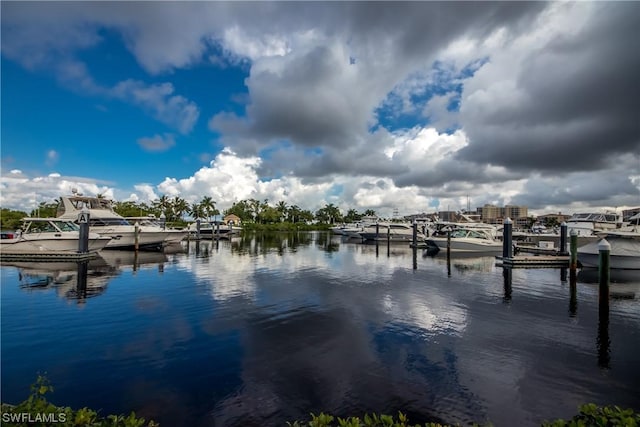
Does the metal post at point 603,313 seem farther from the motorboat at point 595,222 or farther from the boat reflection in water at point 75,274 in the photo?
the motorboat at point 595,222

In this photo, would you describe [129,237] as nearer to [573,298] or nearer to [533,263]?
[573,298]

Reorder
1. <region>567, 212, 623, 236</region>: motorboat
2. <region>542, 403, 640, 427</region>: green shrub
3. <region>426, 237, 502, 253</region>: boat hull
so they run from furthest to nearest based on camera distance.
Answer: <region>567, 212, 623, 236</region>: motorboat, <region>426, 237, 502, 253</region>: boat hull, <region>542, 403, 640, 427</region>: green shrub

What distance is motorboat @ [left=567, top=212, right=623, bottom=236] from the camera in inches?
1478

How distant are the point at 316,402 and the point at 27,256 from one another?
29.8 metres

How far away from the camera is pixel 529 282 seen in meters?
19.6

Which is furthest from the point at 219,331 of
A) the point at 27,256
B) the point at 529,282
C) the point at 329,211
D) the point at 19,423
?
the point at 329,211

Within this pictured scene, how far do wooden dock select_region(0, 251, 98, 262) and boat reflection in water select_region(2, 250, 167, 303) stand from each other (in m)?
0.47

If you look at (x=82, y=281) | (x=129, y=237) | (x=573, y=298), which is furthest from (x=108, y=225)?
(x=573, y=298)

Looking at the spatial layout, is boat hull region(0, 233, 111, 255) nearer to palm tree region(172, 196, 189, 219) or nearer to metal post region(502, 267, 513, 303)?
metal post region(502, 267, 513, 303)

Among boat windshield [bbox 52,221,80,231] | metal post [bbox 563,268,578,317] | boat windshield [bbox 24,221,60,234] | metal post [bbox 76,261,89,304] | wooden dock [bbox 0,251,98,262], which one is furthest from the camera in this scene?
boat windshield [bbox 52,221,80,231]

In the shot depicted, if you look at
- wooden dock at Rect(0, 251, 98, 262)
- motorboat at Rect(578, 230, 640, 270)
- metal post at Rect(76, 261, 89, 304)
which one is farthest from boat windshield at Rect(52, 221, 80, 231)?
motorboat at Rect(578, 230, 640, 270)

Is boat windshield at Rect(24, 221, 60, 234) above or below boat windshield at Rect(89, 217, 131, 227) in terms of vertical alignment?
below

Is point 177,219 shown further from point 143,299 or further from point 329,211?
point 143,299

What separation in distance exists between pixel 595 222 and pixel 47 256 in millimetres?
54490
